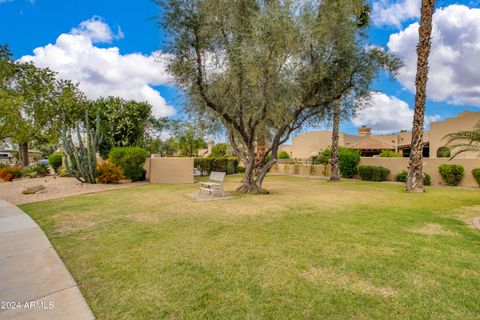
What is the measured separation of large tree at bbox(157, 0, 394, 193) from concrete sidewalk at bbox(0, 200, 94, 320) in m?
7.62

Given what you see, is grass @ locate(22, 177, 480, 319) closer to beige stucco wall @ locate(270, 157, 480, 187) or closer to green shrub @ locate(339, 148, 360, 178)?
beige stucco wall @ locate(270, 157, 480, 187)

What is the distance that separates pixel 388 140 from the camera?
35.9m

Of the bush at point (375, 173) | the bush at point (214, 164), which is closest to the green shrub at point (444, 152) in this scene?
the bush at point (375, 173)

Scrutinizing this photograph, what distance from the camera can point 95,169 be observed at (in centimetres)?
1548

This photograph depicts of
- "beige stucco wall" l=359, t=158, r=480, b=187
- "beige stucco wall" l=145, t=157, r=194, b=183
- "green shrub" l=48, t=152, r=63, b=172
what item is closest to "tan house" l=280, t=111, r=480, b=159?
"beige stucco wall" l=359, t=158, r=480, b=187

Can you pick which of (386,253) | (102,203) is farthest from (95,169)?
(386,253)

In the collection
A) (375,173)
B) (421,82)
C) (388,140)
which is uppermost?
(421,82)

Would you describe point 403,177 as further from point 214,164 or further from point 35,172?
point 35,172

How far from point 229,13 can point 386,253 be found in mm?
9490

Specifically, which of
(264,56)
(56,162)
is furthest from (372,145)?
(56,162)

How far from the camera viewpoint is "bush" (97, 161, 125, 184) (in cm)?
1534

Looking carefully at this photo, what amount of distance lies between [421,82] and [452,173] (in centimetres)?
648

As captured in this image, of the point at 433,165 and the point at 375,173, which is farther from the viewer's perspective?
the point at 375,173

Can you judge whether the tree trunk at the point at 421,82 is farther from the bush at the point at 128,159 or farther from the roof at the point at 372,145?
the roof at the point at 372,145
